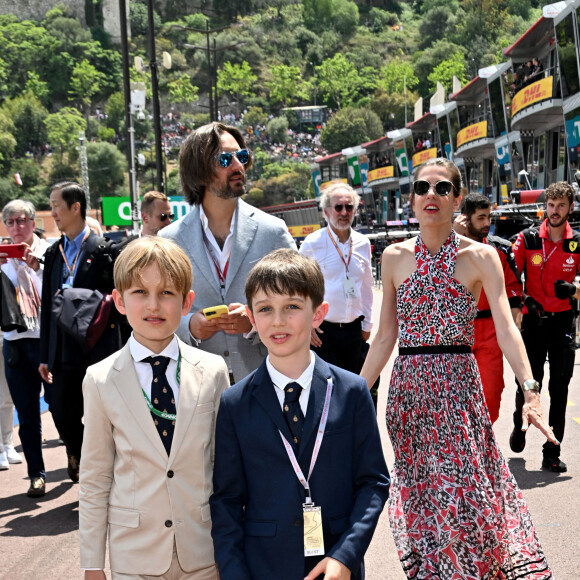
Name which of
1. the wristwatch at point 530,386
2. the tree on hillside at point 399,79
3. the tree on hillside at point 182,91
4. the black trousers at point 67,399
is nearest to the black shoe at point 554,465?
the wristwatch at point 530,386

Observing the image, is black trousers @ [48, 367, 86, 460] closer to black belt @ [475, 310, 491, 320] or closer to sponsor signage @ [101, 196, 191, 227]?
black belt @ [475, 310, 491, 320]

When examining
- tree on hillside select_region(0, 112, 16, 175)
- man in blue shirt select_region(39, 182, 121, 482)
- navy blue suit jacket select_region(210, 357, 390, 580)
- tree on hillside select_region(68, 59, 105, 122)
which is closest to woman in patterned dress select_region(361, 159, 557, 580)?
navy blue suit jacket select_region(210, 357, 390, 580)

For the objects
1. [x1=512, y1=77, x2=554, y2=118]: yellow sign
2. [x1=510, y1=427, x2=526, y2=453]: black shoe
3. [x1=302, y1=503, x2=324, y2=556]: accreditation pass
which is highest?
[x1=512, y1=77, x2=554, y2=118]: yellow sign

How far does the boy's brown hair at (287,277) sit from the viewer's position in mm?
2613

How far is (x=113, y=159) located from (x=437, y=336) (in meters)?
136

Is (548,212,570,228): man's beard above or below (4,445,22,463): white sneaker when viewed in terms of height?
above

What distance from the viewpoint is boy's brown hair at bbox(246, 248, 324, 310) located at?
2.61 meters

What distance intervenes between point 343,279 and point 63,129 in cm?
14708

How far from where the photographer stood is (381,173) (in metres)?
73.4

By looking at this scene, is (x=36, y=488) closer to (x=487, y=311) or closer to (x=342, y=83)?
(x=487, y=311)

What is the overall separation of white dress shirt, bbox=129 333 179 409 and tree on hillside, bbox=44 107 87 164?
475 ft

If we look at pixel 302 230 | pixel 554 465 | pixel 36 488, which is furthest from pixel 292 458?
pixel 302 230

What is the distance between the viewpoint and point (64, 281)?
5797 mm

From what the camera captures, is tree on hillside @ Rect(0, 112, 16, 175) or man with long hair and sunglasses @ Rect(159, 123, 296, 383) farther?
tree on hillside @ Rect(0, 112, 16, 175)
